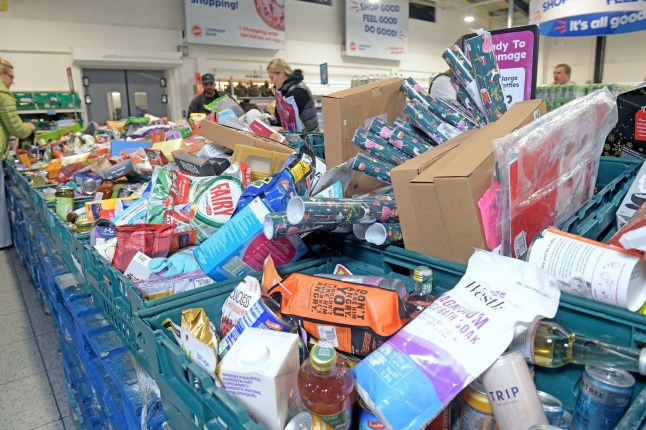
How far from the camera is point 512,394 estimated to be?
0.64 m

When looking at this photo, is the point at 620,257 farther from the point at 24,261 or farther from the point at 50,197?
the point at 24,261

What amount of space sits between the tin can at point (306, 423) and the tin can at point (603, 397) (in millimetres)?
363

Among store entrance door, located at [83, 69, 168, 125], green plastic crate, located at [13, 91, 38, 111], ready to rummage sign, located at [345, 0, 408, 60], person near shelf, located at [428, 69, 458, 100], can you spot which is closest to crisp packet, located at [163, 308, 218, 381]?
person near shelf, located at [428, 69, 458, 100]

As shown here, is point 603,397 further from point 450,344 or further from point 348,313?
point 348,313

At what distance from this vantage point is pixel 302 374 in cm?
68

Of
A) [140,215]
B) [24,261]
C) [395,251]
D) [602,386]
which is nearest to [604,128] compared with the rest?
[395,251]

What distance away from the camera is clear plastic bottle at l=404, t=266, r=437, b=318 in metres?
0.88

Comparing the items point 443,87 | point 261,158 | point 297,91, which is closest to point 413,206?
point 261,158

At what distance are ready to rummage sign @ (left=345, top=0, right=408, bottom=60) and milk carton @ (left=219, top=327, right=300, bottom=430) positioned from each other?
1094 centimetres

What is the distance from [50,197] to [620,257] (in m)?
2.24

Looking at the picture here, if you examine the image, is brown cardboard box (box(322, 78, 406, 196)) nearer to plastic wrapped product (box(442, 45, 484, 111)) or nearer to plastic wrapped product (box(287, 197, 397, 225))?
plastic wrapped product (box(442, 45, 484, 111))

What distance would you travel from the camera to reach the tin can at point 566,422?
70 cm

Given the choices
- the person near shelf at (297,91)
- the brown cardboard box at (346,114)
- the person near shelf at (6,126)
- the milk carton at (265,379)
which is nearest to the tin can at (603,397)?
the milk carton at (265,379)

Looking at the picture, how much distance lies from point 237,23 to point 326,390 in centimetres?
944
